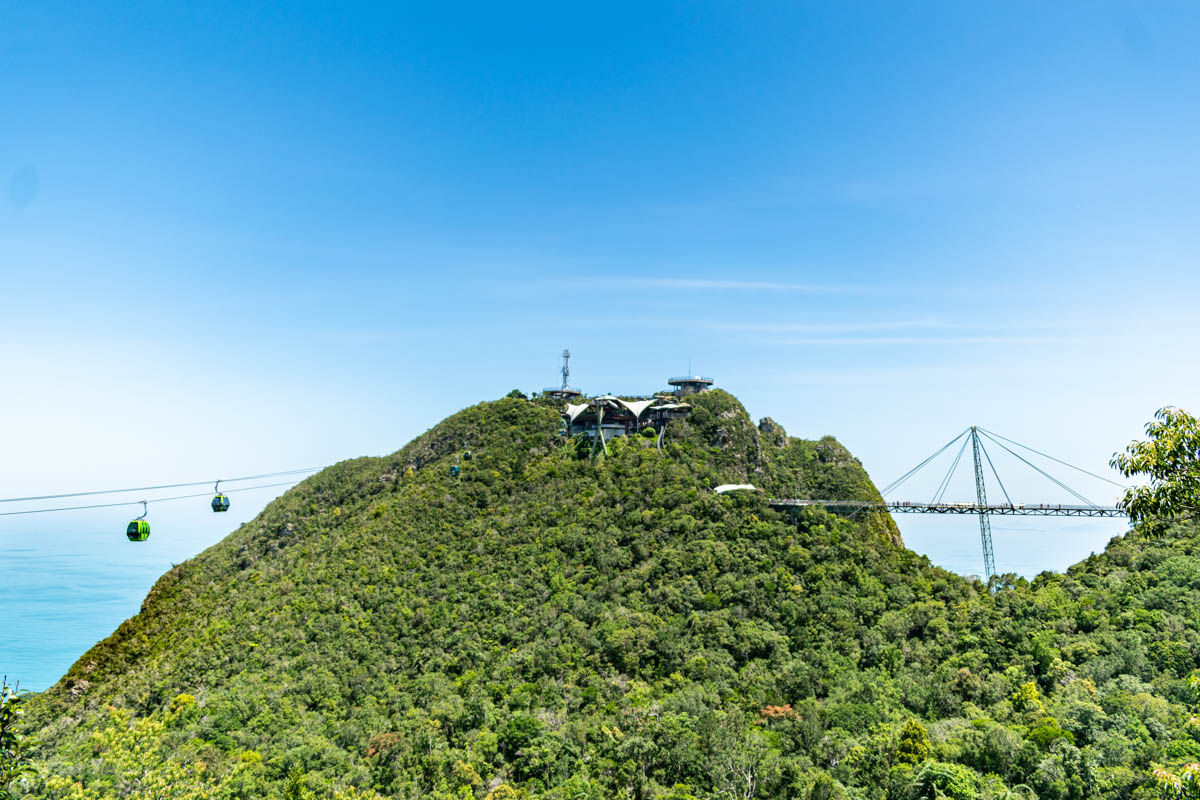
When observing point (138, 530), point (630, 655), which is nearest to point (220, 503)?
point (138, 530)

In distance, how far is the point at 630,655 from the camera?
47.0m

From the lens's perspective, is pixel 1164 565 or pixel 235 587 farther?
pixel 235 587

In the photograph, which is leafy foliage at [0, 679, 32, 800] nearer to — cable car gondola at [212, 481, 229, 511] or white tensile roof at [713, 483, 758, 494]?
cable car gondola at [212, 481, 229, 511]

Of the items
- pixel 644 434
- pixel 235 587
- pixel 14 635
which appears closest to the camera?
pixel 235 587

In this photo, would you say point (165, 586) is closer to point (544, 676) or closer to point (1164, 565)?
point (544, 676)

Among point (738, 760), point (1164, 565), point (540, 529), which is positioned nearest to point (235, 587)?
point (540, 529)

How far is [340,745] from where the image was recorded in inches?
1603

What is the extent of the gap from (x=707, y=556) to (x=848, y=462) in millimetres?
26274

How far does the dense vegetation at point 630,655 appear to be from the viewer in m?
34.0

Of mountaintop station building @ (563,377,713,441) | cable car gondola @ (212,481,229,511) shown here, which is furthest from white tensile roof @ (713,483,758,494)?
cable car gondola @ (212,481,229,511)

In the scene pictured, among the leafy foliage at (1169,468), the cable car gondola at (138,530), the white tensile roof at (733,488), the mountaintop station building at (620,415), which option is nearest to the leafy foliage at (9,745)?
the cable car gondola at (138,530)

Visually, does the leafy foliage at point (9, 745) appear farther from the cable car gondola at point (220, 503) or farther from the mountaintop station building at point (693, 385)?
the mountaintop station building at point (693, 385)

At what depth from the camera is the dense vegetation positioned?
34.0 metres

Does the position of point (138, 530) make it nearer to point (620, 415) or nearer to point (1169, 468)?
point (1169, 468)
